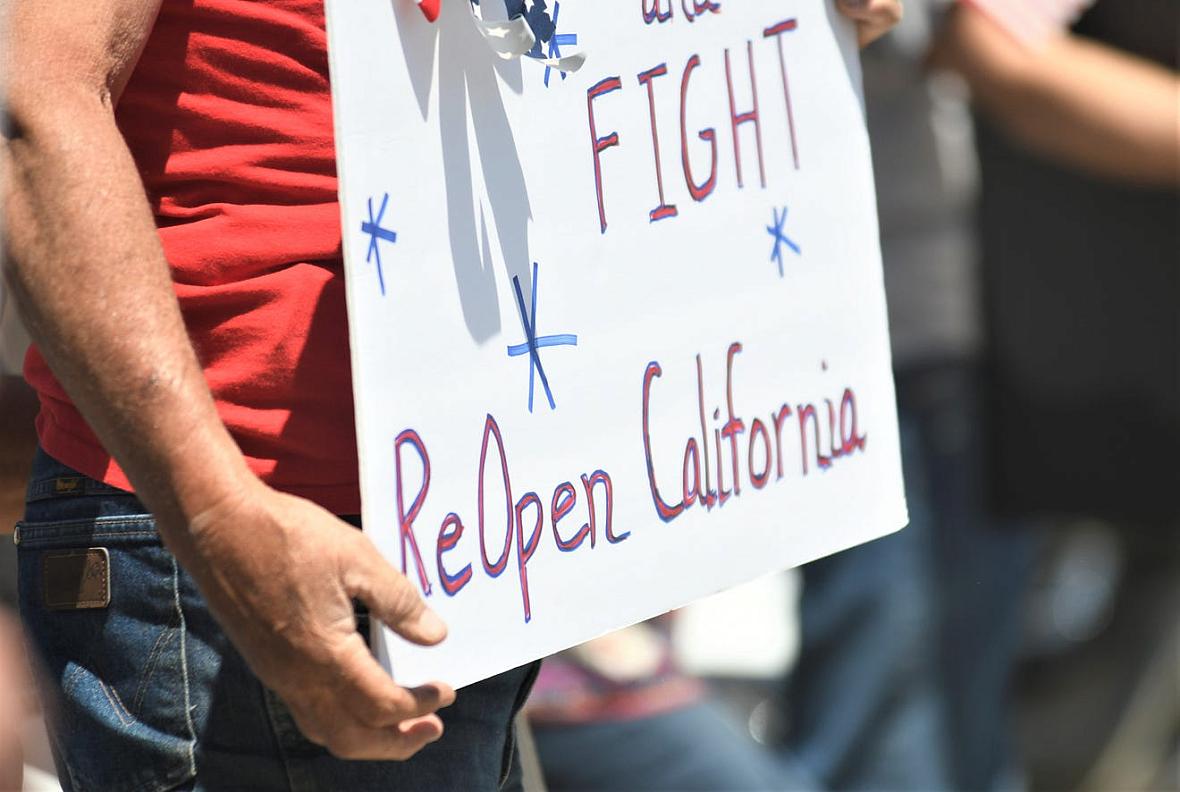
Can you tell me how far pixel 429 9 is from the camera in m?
1.11

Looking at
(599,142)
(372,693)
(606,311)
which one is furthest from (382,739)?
(599,142)

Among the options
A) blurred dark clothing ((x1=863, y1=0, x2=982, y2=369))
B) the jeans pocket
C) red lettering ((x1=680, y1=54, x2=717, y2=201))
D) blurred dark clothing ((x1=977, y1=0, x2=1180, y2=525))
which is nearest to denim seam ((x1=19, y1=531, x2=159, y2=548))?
the jeans pocket

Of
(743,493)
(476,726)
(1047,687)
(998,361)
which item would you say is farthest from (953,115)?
(476,726)

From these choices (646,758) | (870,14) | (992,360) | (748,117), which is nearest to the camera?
(748,117)

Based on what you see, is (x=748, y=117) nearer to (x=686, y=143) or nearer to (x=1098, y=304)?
(x=686, y=143)

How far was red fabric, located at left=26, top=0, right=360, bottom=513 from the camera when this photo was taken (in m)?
1.14

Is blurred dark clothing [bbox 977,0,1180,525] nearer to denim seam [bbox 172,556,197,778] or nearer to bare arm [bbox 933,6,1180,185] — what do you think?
bare arm [bbox 933,6,1180,185]

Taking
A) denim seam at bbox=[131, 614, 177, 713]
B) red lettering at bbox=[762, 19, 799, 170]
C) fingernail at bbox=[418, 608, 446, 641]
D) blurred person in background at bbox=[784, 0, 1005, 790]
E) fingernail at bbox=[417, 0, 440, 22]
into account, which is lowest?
blurred person in background at bbox=[784, 0, 1005, 790]

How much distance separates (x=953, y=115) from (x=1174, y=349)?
691 mm

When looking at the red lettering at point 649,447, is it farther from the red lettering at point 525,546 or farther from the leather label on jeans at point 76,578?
the leather label on jeans at point 76,578

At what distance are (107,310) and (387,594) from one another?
0.24m

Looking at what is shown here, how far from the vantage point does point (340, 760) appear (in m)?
1.16

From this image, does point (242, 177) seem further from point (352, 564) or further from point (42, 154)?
point (352, 564)

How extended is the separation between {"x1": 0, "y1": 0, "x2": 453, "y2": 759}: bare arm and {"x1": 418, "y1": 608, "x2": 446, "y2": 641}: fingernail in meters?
0.03
